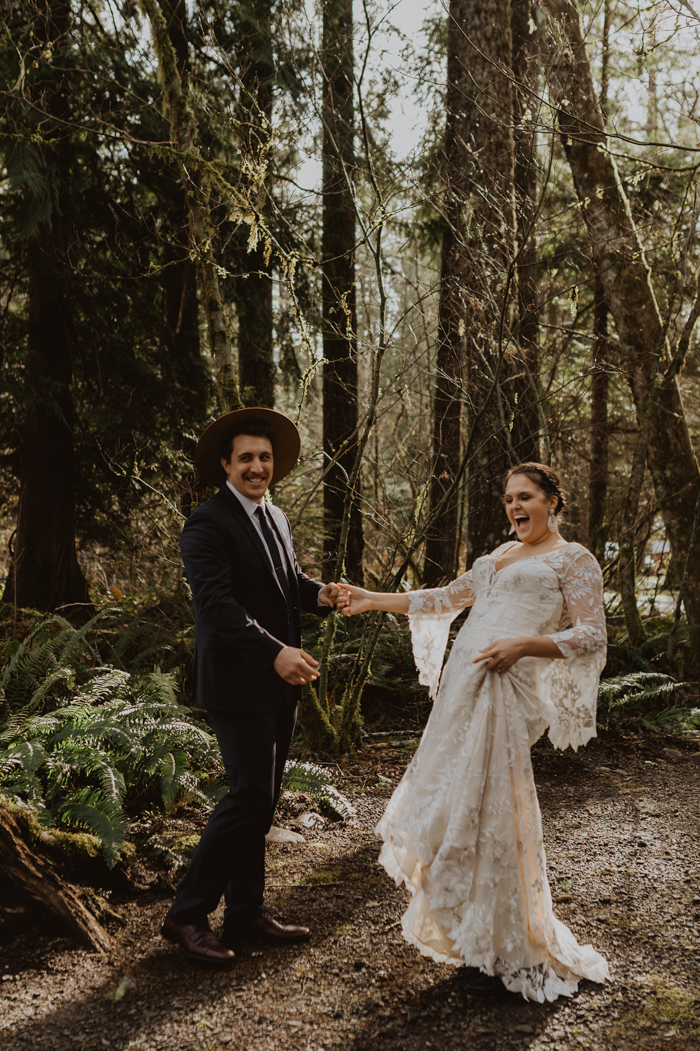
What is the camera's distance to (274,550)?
3.54 m

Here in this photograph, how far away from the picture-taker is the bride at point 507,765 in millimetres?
2994

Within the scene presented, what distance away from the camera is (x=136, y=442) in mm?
8406

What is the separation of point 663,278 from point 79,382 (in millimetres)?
8185

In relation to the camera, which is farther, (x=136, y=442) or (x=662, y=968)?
(x=136, y=442)

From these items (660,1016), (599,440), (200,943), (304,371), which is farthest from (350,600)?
(599,440)

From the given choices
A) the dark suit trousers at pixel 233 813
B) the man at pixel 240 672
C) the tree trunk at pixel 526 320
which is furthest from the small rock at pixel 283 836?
the tree trunk at pixel 526 320

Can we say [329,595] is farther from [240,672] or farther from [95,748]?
[95,748]

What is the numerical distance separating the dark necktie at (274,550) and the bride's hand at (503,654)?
99cm

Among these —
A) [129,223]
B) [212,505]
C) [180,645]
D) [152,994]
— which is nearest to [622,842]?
[152,994]

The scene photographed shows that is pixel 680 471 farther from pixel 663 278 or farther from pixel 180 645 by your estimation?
pixel 180 645

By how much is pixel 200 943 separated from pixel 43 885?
2.50 ft

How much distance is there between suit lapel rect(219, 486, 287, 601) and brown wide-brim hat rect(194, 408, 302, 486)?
0.25 m

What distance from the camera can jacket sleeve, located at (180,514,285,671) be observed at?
301cm

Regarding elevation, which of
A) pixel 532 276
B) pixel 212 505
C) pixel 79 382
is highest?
pixel 532 276
